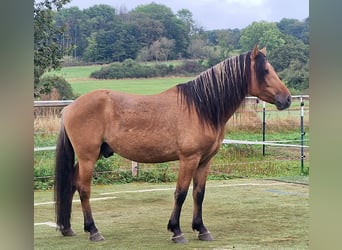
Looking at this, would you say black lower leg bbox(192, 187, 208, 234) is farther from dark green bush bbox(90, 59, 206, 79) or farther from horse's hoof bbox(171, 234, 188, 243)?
dark green bush bbox(90, 59, 206, 79)

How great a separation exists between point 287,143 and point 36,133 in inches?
66.1

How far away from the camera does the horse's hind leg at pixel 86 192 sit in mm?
3787

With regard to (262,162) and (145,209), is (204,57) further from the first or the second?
(145,209)

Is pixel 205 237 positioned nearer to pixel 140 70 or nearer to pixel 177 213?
pixel 177 213

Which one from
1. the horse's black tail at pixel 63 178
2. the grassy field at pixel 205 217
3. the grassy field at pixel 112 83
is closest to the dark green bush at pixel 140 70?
the grassy field at pixel 112 83

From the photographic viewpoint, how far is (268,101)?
3.93 meters

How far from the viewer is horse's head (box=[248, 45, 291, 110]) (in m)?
3.91

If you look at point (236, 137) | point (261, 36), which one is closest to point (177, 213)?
point (236, 137)

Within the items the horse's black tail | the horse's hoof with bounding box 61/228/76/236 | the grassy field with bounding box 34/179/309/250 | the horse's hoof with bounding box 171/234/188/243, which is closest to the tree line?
the horse's black tail

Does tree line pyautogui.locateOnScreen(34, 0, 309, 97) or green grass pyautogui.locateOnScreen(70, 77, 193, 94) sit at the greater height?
tree line pyautogui.locateOnScreen(34, 0, 309, 97)
